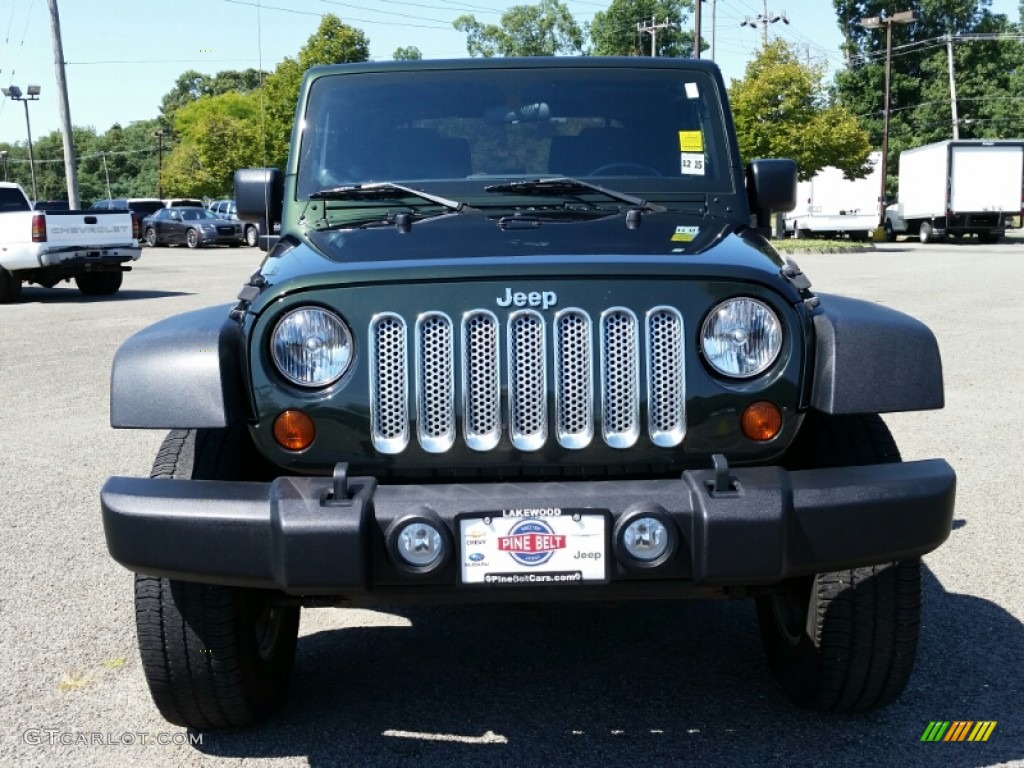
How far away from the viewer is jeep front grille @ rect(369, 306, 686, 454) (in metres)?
2.98

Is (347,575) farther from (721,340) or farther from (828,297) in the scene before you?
(828,297)

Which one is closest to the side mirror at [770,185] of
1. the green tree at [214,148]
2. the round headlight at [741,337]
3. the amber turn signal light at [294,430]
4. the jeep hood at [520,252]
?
the jeep hood at [520,252]

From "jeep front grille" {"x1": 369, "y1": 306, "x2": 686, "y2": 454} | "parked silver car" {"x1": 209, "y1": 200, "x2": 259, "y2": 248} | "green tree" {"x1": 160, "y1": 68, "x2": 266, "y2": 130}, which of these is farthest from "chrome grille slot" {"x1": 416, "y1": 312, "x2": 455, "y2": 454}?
"green tree" {"x1": 160, "y1": 68, "x2": 266, "y2": 130}

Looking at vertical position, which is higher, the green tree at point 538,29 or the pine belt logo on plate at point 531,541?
the green tree at point 538,29

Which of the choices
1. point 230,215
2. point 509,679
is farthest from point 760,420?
point 230,215

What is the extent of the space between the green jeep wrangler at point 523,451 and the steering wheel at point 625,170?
803 mm

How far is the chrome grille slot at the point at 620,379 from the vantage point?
298 centimetres

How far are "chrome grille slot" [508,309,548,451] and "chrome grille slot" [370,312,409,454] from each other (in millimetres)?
258

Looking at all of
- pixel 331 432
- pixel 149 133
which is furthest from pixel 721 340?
pixel 149 133

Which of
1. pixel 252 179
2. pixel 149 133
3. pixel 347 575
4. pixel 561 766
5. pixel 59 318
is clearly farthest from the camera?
pixel 149 133

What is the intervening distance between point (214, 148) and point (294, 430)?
188ft

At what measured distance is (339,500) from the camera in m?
2.80

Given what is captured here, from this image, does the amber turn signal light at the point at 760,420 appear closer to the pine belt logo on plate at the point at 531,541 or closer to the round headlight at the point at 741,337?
the round headlight at the point at 741,337

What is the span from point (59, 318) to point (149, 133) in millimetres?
114940
